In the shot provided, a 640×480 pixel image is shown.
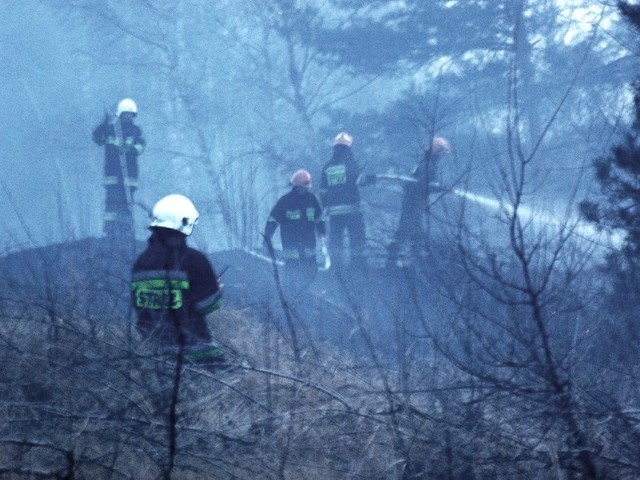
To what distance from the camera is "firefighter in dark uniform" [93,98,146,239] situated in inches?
433

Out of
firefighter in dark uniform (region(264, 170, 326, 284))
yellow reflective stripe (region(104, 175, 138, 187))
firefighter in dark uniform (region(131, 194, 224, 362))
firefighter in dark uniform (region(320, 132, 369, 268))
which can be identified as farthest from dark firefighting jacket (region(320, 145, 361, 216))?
firefighter in dark uniform (region(131, 194, 224, 362))

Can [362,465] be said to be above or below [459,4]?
below

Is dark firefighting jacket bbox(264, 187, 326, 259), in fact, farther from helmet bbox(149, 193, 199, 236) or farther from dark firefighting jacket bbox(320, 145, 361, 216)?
helmet bbox(149, 193, 199, 236)

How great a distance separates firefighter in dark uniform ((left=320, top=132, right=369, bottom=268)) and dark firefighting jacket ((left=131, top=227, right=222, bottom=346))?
560cm

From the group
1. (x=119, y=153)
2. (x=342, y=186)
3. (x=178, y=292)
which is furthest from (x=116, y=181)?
A: (x=178, y=292)

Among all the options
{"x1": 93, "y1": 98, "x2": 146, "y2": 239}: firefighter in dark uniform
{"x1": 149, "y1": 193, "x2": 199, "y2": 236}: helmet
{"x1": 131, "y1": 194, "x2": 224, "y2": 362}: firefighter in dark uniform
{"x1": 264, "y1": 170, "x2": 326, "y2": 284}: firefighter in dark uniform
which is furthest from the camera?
{"x1": 93, "y1": 98, "x2": 146, "y2": 239}: firefighter in dark uniform

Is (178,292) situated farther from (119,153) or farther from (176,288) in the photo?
(119,153)

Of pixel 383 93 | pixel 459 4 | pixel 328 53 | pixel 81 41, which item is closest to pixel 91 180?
pixel 81 41

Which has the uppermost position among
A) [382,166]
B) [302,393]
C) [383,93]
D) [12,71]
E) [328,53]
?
[12,71]

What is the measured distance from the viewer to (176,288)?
17.5 ft

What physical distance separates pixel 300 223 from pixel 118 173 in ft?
8.61

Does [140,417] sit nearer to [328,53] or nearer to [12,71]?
[328,53]

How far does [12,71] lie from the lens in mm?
36656

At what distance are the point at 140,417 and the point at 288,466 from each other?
80 centimetres
